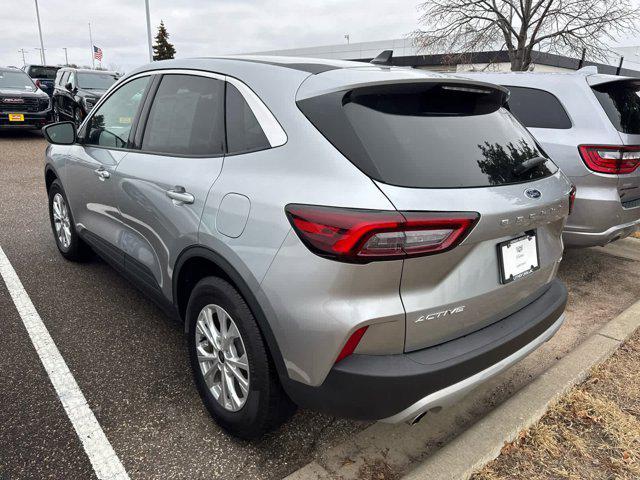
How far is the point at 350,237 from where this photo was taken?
1.72 m

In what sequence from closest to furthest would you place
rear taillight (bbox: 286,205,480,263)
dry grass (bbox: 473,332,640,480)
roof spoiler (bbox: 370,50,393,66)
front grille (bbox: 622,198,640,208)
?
rear taillight (bbox: 286,205,480,263) < dry grass (bbox: 473,332,640,480) < roof spoiler (bbox: 370,50,393,66) < front grille (bbox: 622,198,640,208)

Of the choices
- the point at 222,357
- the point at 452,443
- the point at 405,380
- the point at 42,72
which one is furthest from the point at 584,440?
the point at 42,72

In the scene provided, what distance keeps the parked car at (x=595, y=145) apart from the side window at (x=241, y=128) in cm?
296

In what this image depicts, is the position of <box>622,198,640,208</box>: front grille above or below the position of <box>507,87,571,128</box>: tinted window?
below

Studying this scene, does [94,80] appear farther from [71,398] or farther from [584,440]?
[584,440]

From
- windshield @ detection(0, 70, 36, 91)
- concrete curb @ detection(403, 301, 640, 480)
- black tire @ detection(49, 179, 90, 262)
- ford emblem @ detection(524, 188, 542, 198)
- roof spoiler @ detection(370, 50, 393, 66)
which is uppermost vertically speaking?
roof spoiler @ detection(370, 50, 393, 66)

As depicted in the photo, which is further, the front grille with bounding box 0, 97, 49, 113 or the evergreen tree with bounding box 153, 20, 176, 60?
the evergreen tree with bounding box 153, 20, 176, 60

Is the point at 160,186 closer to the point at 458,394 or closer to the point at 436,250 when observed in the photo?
the point at 436,250

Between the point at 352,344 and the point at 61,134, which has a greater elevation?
the point at 61,134

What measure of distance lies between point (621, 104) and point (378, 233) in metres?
3.73

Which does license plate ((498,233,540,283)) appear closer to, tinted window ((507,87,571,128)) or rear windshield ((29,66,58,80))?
tinted window ((507,87,571,128))

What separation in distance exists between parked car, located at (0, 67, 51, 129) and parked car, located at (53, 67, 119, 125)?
2.33ft

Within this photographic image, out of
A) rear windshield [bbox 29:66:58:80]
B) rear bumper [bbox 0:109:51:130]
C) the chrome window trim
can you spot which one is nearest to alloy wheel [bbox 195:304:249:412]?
the chrome window trim

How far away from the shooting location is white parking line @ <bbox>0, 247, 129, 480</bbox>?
2189 mm
